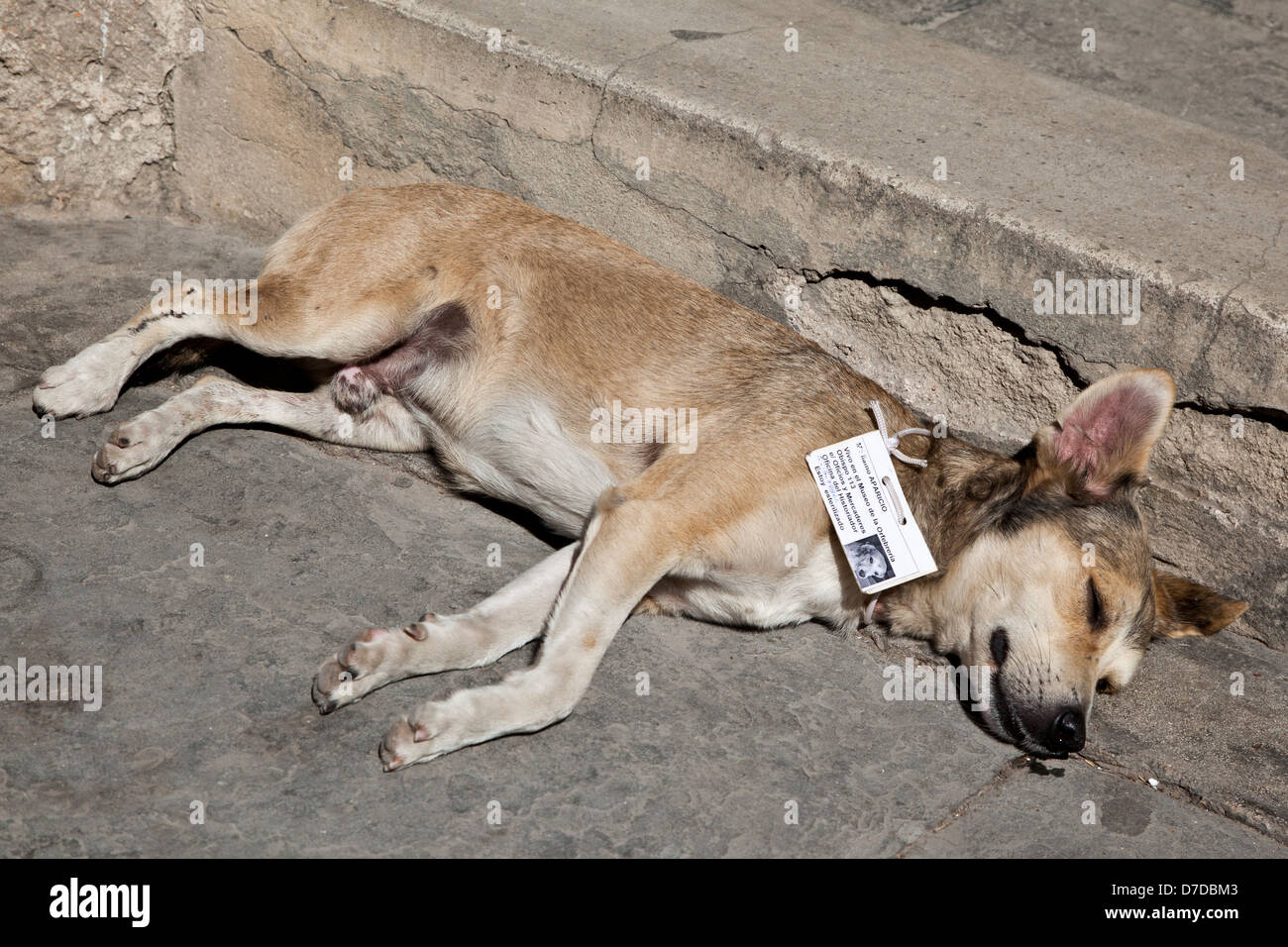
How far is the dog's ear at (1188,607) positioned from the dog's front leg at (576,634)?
64.8 inches

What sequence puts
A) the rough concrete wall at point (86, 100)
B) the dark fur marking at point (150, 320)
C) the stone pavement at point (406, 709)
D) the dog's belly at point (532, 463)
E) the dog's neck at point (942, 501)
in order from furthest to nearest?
1. the rough concrete wall at point (86, 100)
2. the dark fur marking at point (150, 320)
3. the dog's belly at point (532, 463)
4. the dog's neck at point (942, 501)
5. the stone pavement at point (406, 709)

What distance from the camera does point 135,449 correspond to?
371 centimetres

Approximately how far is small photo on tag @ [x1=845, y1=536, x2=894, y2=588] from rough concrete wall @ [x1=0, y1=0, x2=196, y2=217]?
3652mm

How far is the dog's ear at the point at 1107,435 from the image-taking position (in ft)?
11.0

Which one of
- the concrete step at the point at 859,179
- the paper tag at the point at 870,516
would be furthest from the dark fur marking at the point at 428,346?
the paper tag at the point at 870,516

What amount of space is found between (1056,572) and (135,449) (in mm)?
2905

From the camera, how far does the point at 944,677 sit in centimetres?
367

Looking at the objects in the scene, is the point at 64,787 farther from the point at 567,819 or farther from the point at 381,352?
the point at 381,352

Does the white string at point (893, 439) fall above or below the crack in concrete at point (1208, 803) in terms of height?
above

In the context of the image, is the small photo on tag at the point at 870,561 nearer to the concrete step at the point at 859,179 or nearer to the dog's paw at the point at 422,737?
the concrete step at the point at 859,179

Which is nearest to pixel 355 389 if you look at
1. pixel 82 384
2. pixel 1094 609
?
pixel 82 384

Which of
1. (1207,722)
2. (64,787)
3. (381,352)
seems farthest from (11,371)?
(1207,722)

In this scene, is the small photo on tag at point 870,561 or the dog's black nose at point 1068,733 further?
the small photo on tag at point 870,561

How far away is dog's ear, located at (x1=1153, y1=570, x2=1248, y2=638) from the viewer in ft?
12.2
